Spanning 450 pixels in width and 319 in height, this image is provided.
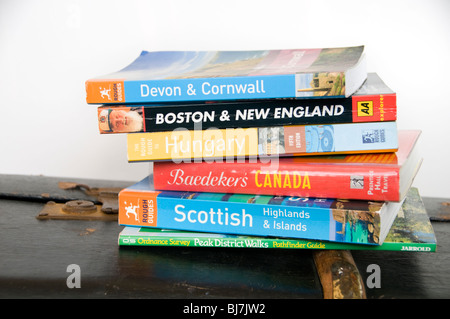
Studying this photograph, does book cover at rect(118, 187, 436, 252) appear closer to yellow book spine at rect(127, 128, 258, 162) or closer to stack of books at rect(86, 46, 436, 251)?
stack of books at rect(86, 46, 436, 251)

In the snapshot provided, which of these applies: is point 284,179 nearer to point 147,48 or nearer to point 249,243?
point 249,243

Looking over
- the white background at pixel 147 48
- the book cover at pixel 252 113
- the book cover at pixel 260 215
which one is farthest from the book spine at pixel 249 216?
the white background at pixel 147 48

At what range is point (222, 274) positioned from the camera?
0.78 metres

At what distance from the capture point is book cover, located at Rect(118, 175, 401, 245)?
2.57ft

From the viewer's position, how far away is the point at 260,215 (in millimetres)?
833

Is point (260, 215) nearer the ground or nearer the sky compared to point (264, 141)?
nearer the ground

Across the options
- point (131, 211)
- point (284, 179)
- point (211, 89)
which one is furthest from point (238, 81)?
point (131, 211)

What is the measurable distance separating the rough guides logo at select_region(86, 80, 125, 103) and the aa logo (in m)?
0.34

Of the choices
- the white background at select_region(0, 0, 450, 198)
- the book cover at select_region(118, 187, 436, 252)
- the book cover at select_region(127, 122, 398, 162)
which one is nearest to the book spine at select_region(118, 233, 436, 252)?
the book cover at select_region(118, 187, 436, 252)

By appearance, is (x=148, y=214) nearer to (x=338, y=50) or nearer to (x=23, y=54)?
(x=338, y=50)

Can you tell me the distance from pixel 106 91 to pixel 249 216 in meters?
0.28

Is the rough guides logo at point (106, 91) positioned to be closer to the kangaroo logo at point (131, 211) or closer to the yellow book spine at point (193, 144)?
the yellow book spine at point (193, 144)

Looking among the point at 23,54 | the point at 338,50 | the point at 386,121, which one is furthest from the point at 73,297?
the point at 23,54

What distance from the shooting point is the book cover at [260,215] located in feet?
2.57
